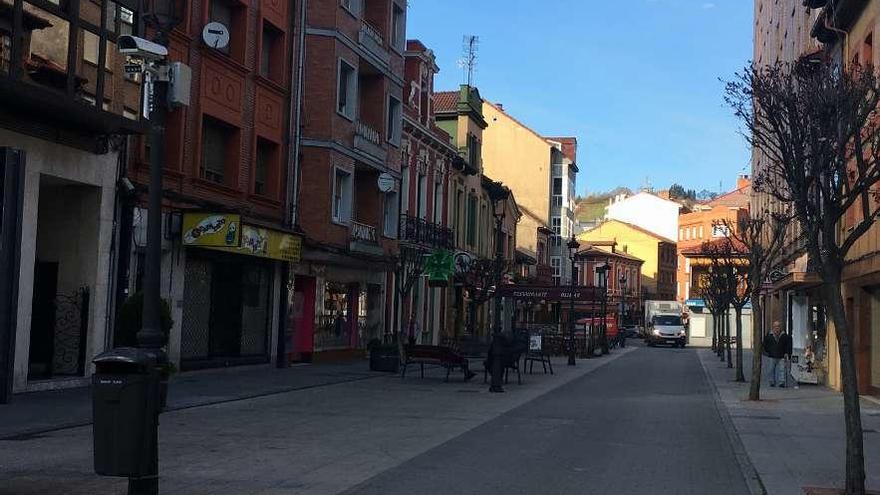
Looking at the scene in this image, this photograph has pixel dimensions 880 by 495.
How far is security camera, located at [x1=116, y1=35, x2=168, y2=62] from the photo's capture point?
8.21 meters

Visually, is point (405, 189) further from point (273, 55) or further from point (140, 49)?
point (140, 49)

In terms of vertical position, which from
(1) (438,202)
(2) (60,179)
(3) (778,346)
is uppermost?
(1) (438,202)

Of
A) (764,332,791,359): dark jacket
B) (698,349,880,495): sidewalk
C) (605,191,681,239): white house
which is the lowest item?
(698,349,880,495): sidewalk

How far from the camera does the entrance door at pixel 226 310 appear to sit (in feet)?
73.9

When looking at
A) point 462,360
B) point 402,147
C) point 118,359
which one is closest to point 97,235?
point 462,360

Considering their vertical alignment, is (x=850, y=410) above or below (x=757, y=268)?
below

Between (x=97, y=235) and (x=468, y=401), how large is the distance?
7.69 meters

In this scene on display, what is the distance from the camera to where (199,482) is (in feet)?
28.6

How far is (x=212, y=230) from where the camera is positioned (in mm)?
20094

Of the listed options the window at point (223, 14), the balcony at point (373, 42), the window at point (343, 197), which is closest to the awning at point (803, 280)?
the window at point (343, 197)

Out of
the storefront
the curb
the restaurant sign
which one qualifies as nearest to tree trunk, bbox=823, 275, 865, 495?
the curb

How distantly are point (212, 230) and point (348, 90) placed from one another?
9.91 m

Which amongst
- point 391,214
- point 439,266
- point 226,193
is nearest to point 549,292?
point 439,266

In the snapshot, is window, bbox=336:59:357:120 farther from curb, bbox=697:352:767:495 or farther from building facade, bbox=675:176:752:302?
building facade, bbox=675:176:752:302
